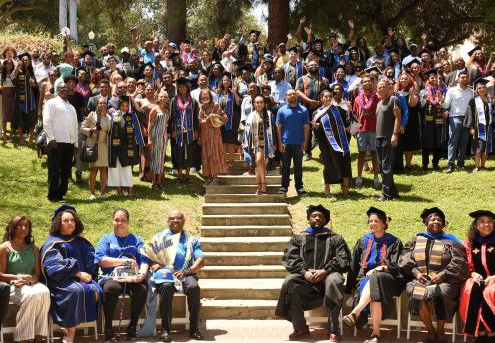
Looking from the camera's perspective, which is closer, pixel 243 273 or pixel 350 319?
pixel 350 319

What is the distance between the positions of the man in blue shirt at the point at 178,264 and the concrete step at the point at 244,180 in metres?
4.36

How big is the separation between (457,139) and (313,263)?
6566 mm

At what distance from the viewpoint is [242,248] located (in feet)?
36.8

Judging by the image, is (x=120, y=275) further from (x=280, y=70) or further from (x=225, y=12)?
(x=225, y=12)

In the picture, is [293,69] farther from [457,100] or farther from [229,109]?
[457,100]

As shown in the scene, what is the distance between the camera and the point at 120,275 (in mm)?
8961

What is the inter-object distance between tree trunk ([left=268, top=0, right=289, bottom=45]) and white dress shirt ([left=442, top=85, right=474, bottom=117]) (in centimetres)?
872

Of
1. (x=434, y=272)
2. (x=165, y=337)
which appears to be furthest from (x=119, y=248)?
(x=434, y=272)

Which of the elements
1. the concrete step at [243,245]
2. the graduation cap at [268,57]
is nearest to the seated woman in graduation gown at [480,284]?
the concrete step at [243,245]

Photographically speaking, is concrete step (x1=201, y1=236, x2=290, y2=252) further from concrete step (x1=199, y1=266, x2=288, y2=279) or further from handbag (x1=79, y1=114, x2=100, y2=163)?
handbag (x1=79, y1=114, x2=100, y2=163)

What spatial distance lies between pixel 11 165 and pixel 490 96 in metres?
9.30

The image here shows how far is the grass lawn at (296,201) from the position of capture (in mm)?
12057

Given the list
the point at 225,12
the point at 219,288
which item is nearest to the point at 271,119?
the point at 219,288

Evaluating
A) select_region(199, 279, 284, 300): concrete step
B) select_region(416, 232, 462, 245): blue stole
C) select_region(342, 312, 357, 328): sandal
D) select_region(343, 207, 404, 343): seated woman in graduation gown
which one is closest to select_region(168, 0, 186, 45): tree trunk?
select_region(199, 279, 284, 300): concrete step
